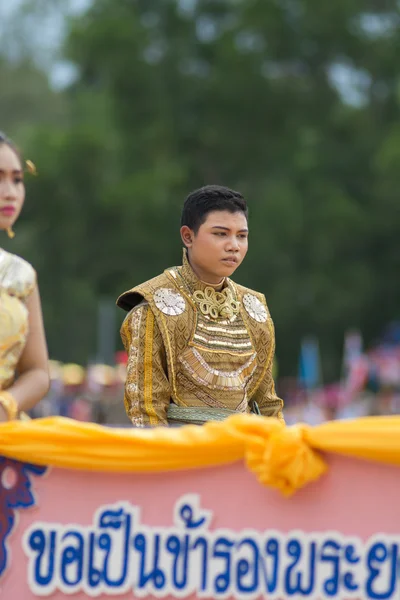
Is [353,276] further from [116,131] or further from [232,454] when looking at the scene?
[232,454]

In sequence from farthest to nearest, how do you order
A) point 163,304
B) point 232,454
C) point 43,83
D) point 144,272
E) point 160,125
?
point 43,83 → point 160,125 → point 144,272 → point 163,304 → point 232,454

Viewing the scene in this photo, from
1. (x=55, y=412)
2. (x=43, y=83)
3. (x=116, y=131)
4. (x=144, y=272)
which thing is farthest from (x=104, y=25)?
(x=55, y=412)

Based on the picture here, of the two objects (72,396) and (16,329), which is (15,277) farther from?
(72,396)

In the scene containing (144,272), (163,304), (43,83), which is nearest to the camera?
(163,304)

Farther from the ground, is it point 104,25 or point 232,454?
point 104,25

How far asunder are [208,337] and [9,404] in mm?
1074

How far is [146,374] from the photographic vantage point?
4.77 meters

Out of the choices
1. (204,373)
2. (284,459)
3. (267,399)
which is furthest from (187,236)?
(284,459)

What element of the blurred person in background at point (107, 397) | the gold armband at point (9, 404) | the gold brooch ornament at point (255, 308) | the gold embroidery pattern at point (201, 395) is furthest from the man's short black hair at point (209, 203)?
the blurred person in background at point (107, 397)

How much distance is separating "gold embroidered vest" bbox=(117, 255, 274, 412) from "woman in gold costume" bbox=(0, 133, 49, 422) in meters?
0.77

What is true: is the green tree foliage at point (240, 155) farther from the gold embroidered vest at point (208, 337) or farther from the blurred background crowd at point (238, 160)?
the gold embroidered vest at point (208, 337)

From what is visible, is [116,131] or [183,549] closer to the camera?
[183,549]

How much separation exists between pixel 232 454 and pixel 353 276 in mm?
29620

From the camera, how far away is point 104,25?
33562mm
